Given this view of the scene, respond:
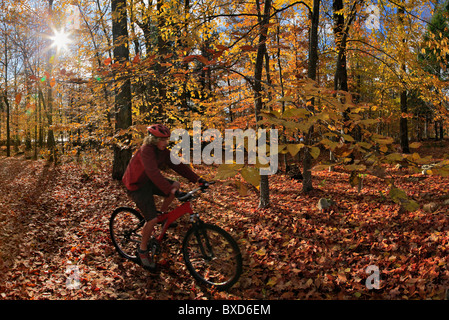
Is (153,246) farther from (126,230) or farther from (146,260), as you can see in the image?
(126,230)

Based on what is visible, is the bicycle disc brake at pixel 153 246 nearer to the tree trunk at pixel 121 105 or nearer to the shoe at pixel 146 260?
the shoe at pixel 146 260

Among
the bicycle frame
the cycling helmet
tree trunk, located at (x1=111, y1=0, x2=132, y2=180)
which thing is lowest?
the bicycle frame

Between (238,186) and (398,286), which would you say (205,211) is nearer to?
(398,286)

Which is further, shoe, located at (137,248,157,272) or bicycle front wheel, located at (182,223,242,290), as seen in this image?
shoe, located at (137,248,157,272)

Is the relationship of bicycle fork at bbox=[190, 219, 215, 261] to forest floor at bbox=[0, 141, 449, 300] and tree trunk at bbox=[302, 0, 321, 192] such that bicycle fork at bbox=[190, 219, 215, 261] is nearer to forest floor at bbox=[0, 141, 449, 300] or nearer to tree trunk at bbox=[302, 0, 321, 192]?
forest floor at bbox=[0, 141, 449, 300]

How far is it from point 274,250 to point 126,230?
2.78 metres

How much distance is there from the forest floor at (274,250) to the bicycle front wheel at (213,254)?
22cm

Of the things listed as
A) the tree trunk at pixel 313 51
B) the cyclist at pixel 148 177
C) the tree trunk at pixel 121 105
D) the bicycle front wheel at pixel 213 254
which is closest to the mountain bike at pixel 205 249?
the bicycle front wheel at pixel 213 254

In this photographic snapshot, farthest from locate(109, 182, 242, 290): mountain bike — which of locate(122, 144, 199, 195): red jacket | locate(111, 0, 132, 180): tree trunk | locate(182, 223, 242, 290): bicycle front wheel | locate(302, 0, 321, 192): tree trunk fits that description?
locate(111, 0, 132, 180): tree trunk

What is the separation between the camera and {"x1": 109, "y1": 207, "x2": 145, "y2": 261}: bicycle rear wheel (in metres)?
4.55

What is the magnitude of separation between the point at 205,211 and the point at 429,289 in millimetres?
5115

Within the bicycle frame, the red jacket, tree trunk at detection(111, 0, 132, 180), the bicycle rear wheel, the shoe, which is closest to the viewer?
the red jacket
